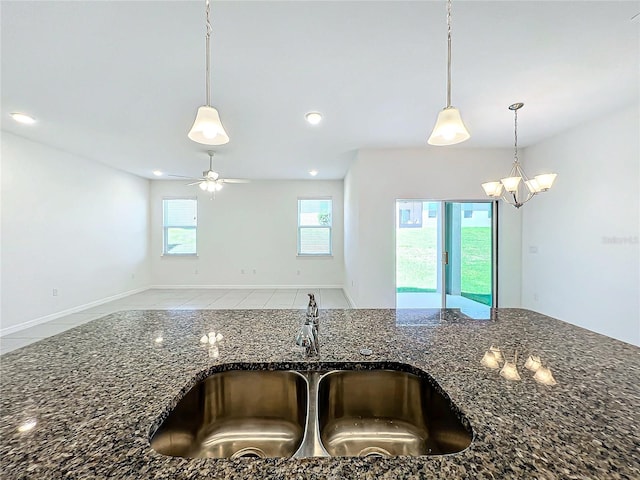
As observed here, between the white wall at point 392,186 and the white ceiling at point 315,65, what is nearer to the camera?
the white ceiling at point 315,65

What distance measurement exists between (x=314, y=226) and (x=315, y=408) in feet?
20.8

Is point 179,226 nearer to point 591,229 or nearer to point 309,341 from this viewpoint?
point 309,341

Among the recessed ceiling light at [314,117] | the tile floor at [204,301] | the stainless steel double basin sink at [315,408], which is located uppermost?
the recessed ceiling light at [314,117]

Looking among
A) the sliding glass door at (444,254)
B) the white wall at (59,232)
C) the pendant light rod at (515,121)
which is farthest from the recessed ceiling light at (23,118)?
the pendant light rod at (515,121)

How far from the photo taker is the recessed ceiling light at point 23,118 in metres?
3.23

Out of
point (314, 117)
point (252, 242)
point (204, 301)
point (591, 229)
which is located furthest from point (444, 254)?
point (204, 301)

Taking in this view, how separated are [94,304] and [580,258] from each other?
7886mm

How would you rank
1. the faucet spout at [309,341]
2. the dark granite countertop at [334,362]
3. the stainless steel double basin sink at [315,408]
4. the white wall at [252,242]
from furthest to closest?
1. the white wall at [252,242]
2. the faucet spout at [309,341]
3. the stainless steel double basin sink at [315,408]
4. the dark granite countertop at [334,362]

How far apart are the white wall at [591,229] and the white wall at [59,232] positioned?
7.59m

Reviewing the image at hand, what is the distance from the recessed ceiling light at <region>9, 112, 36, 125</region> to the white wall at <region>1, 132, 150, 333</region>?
2.39ft

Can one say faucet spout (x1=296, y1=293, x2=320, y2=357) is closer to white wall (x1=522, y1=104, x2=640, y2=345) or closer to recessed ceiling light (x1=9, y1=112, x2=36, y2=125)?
white wall (x1=522, y1=104, x2=640, y2=345)

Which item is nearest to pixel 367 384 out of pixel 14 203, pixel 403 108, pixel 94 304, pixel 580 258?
pixel 403 108

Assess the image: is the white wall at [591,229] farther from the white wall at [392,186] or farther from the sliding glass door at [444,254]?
the white wall at [392,186]

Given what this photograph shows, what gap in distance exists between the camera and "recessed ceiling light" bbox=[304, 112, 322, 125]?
3195mm
